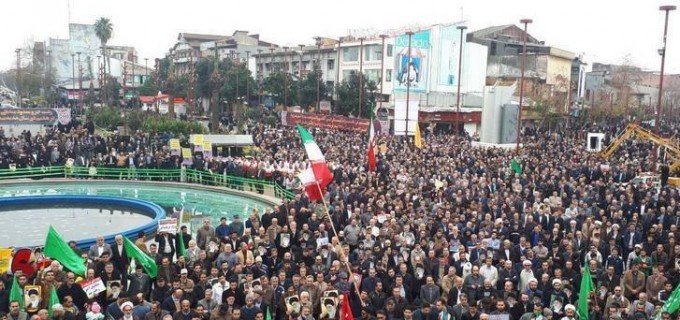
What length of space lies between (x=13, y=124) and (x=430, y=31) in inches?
1477

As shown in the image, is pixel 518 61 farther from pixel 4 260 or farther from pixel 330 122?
pixel 4 260

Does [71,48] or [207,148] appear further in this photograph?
[71,48]

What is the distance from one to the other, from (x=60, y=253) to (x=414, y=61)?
163 feet

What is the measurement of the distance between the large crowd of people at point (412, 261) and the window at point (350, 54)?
138 ft

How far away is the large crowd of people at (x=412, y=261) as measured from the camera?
1009 centimetres

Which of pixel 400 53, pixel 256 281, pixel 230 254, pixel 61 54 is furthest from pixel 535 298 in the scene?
pixel 61 54

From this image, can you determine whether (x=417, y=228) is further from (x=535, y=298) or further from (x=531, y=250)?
(x=535, y=298)

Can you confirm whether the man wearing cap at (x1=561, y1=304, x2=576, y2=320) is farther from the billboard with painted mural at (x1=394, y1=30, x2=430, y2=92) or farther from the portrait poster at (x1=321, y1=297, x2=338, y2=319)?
the billboard with painted mural at (x1=394, y1=30, x2=430, y2=92)

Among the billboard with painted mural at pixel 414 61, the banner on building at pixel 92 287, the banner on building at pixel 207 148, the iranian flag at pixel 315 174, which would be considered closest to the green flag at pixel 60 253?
the banner on building at pixel 92 287

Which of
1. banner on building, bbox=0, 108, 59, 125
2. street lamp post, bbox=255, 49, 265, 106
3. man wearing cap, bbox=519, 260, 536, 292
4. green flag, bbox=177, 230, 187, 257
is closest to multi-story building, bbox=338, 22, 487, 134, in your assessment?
street lamp post, bbox=255, 49, 265, 106

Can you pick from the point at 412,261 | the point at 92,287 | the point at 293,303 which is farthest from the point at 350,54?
the point at 92,287

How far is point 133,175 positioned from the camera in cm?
2912

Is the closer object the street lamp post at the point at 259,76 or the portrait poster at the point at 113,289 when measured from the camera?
the portrait poster at the point at 113,289

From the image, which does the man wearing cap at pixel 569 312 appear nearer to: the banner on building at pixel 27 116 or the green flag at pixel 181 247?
the green flag at pixel 181 247
